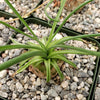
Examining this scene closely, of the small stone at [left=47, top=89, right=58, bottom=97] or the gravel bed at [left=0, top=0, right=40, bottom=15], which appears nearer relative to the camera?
the small stone at [left=47, top=89, right=58, bottom=97]

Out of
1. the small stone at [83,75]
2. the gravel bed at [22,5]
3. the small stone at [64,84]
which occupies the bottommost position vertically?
the small stone at [64,84]

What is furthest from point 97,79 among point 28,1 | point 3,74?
point 28,1

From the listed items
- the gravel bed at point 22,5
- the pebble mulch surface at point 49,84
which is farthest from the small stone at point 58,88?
the gravel bed at point 22,5

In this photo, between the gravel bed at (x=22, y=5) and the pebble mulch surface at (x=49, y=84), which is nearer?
the pebble mulch surface at (x=49, y=84)

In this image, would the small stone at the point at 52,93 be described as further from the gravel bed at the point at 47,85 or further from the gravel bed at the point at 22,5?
the gravel bed at the point at 22,5

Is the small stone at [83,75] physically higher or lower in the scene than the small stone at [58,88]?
higher

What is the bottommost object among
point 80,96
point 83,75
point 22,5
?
point 80,96

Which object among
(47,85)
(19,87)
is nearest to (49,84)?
(47,85)

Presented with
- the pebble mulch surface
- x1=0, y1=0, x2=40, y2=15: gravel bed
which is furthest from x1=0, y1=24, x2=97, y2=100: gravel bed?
x1=0, y1=0, x2=40, y2=15: gravel bed

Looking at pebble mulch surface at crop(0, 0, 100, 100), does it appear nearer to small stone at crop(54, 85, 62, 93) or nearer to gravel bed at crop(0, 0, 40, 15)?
small stone at crop(54, 85, 62, 93)

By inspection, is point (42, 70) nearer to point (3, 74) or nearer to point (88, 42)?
point (3, 74)

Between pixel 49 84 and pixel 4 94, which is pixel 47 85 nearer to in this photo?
pixel 49 84
